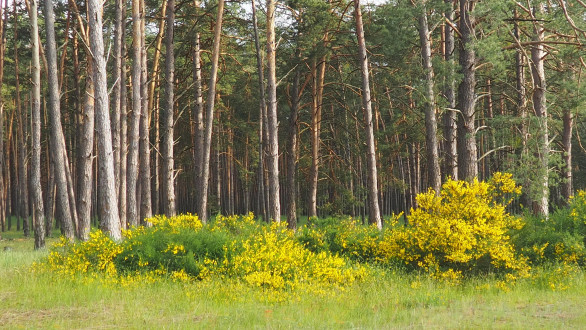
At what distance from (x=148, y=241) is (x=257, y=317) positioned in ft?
12.5

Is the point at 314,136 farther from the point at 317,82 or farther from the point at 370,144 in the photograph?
the point at 370,144

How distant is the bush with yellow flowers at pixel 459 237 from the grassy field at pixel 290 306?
0.58 metres

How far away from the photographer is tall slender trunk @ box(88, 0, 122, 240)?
1178cm

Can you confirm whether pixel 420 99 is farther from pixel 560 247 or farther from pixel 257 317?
pixel 257 317

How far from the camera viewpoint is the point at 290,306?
768 cm

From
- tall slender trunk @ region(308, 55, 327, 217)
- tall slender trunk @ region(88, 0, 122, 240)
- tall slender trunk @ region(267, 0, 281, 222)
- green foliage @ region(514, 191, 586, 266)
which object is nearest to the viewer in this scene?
green foliage @ region(514, 191, 586, 266)

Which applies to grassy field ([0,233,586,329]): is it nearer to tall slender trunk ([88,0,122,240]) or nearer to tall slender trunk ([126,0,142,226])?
tall slender trunk ([88,0,122,240])

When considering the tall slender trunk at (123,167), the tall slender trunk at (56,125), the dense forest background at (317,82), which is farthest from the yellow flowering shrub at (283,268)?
the tall slender trunk at (123,167)

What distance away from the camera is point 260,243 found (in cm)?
1023

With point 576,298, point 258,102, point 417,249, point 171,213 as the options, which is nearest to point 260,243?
point 417,249

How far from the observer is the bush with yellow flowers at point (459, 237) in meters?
9.63

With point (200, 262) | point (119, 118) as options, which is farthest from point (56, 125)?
point (200, 262)

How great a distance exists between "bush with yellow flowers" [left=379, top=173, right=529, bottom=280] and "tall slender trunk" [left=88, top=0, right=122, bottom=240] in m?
6.07

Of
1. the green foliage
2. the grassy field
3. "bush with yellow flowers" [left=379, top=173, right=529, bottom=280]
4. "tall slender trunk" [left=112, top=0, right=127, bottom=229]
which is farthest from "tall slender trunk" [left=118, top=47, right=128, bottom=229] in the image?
the green foliage
